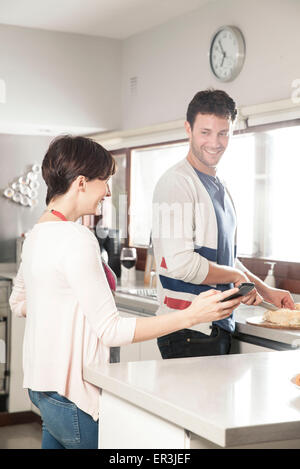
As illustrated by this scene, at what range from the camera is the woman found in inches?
53.8

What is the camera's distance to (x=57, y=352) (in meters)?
1.45

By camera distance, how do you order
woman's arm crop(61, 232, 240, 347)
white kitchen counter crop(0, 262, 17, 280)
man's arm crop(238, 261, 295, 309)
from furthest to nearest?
white kitchen counter crop(0, 262, 17, 280) < man's arm crop(238, 261, 295, 309) < woman's arm crop(61, 232, 240, 347)

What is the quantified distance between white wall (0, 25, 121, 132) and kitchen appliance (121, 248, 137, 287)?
0.70 metres

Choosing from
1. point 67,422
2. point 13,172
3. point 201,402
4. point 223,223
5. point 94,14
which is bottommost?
point 67,422

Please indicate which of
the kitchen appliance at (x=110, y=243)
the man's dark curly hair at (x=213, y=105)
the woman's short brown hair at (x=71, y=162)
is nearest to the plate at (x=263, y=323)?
the man's dark curly hair at (x=213, y=105)

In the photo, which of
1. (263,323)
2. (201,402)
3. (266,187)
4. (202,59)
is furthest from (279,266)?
(201,402)

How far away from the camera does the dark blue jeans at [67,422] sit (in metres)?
1.43

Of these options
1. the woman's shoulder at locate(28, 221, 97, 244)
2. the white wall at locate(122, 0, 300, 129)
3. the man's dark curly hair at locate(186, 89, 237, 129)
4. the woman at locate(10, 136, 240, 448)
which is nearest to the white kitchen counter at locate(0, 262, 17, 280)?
the white wall at locate(122, 0, 300, 129)

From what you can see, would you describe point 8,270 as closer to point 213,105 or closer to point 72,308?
point 213,105

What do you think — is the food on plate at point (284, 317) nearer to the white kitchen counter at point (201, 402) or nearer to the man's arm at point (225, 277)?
the man's arm at point (225, 277)

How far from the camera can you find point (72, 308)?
1.42 meters

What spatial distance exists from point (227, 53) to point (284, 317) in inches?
50.8

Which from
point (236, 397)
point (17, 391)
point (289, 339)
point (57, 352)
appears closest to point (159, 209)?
point (289, 339)

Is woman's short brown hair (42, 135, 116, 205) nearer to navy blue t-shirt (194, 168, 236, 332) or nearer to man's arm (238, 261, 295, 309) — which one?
navy blue t-shirt (194, 168, 236, 332)
